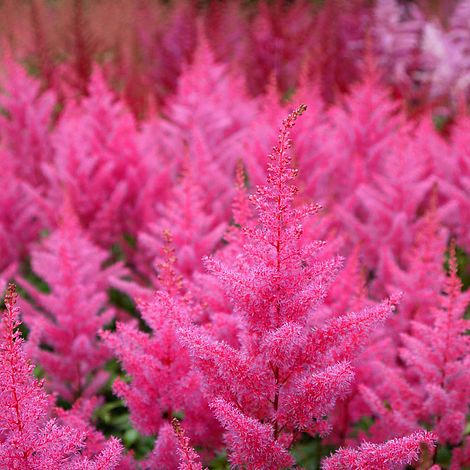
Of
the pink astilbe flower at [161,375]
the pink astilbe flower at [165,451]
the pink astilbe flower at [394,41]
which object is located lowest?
the pink astilbe flower at [165,451]

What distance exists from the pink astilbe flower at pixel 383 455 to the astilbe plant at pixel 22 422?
0.61 meters

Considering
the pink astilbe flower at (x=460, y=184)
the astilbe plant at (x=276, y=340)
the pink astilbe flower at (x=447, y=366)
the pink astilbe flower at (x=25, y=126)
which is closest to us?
the astilbe plant at (x=276, y=340)

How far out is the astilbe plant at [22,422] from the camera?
156 centimetres

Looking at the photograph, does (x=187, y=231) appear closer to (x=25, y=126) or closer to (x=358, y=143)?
(x=358, y=143)

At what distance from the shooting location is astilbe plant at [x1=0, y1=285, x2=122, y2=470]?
5.13 feet

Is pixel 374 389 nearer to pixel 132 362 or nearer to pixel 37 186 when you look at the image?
pixel 132 362

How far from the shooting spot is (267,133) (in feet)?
13.8

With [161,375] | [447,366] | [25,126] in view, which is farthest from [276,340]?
[25,126]

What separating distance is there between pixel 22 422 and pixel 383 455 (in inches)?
36.8

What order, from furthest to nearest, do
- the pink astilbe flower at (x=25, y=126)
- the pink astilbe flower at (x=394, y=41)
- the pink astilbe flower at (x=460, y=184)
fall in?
the pink astilbe flower at (x=394, y=41), the pink astilbe flower at (x=25, y=126), the pink astilbe flower at (x=460, y=184)

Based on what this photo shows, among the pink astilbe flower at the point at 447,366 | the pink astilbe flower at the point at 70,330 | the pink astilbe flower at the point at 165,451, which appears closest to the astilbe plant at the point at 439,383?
the pink astilbe flower at the point at 447,366

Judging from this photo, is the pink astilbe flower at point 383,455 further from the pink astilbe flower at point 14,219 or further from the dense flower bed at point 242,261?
the pink astilbe flower at point 14,219

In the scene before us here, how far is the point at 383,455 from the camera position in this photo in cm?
163

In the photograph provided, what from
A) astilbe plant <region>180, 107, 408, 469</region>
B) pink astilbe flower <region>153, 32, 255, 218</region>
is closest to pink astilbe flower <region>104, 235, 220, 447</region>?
astilbe plant <region>180, 107, 408, 469</region>
